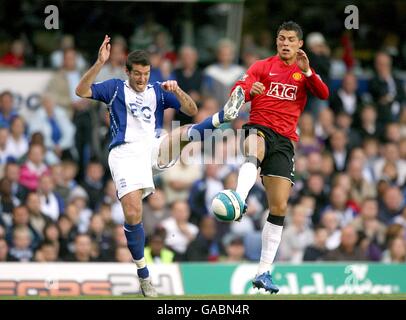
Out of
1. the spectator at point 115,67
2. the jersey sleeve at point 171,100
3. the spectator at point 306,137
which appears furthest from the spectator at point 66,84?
the jersey sleeve at point 171,100

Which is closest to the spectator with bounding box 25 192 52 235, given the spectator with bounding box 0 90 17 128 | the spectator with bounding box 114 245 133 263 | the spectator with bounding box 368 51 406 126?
the spectator with bounding box 114 245 133 263

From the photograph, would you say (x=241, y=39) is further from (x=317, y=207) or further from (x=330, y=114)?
(x=317, y=207)

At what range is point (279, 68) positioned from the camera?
504 inches

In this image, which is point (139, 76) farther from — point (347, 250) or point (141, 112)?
point (347, 250)

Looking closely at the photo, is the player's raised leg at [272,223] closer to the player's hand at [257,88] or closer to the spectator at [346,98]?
the player's hand at [257,88]

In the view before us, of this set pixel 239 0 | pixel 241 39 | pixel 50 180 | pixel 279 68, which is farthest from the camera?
pixel 241 39

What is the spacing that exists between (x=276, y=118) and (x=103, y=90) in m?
1.91

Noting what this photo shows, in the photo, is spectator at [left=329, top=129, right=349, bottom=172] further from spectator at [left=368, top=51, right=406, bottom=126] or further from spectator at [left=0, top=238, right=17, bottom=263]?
spectator at [left=0, top=238, right=17, bottom=263]

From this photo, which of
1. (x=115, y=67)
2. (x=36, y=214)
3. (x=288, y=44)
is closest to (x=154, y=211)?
(x=36, y=214)

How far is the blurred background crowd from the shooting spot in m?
17.7

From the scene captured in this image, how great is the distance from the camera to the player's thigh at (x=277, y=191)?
12672mm
